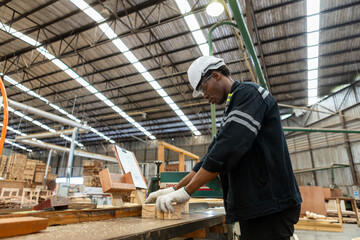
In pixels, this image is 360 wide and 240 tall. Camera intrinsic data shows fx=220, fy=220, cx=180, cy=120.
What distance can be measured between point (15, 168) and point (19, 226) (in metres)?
13.9

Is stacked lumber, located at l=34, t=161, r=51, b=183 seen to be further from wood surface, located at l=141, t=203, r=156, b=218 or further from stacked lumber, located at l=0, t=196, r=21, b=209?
wood surface, located at l=141, t=203, r=156, b=218

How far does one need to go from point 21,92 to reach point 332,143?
66.5 feet

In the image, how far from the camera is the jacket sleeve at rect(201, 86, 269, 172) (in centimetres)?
124

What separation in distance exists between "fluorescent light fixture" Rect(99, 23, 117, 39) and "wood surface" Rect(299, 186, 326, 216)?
9.33 meters

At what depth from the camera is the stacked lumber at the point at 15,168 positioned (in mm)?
11953

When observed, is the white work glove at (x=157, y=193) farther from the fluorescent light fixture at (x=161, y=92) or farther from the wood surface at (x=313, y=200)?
the fluorescent light fixture at (x=161, y=92)

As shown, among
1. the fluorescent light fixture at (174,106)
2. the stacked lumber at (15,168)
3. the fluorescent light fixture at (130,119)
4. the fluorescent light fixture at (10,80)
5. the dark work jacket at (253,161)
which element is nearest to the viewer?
the dark work jacket at (253,161)

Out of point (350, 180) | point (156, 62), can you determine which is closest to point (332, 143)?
point (350, 180)

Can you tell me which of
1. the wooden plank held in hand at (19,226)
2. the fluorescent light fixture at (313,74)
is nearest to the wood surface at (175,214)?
the wooden plank held in hand at (19,226)

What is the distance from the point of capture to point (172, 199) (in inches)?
60.9

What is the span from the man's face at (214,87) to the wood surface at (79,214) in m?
1.21

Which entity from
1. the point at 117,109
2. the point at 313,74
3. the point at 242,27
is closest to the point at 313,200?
the point at 242,27

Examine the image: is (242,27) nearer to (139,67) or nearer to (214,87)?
(214,87)

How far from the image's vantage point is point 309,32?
9094 mm
